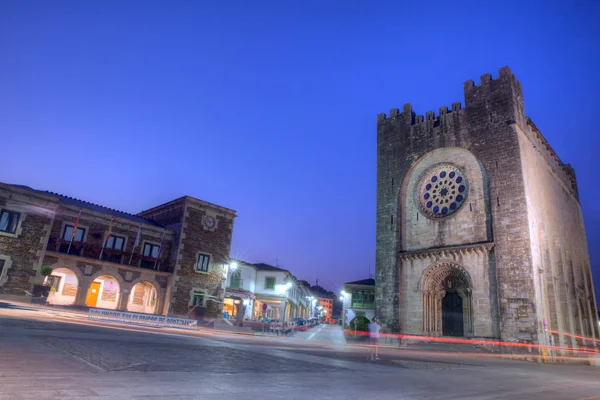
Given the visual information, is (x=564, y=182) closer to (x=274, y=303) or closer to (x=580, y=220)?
(x=580, y=220)

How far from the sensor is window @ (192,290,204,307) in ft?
98.5

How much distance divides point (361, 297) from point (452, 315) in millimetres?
32490

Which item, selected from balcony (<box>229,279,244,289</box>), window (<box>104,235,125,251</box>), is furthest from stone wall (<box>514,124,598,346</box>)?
balcony (<box>229,279,244,289</box>)

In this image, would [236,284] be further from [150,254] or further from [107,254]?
[107,254]

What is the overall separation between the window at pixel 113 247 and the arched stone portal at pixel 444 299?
71.4 ft

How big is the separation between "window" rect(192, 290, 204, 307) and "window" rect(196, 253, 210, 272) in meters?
1.81

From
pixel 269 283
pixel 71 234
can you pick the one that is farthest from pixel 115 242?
pixel 269 283

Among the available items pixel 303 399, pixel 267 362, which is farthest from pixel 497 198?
pixel 303 399

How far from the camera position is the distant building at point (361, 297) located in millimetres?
54312

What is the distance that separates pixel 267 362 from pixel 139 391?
15.2ft

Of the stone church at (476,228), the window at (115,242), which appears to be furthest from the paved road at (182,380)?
the window at (115,242)

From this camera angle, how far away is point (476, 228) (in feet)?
75.0

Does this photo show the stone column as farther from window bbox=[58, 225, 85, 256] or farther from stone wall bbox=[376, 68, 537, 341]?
stone wall bbox=[376, 68, 537, 341]

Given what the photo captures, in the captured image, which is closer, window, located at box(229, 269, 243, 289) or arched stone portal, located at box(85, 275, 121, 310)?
arched stone portal, located at box(85, 275, 121, 310)
